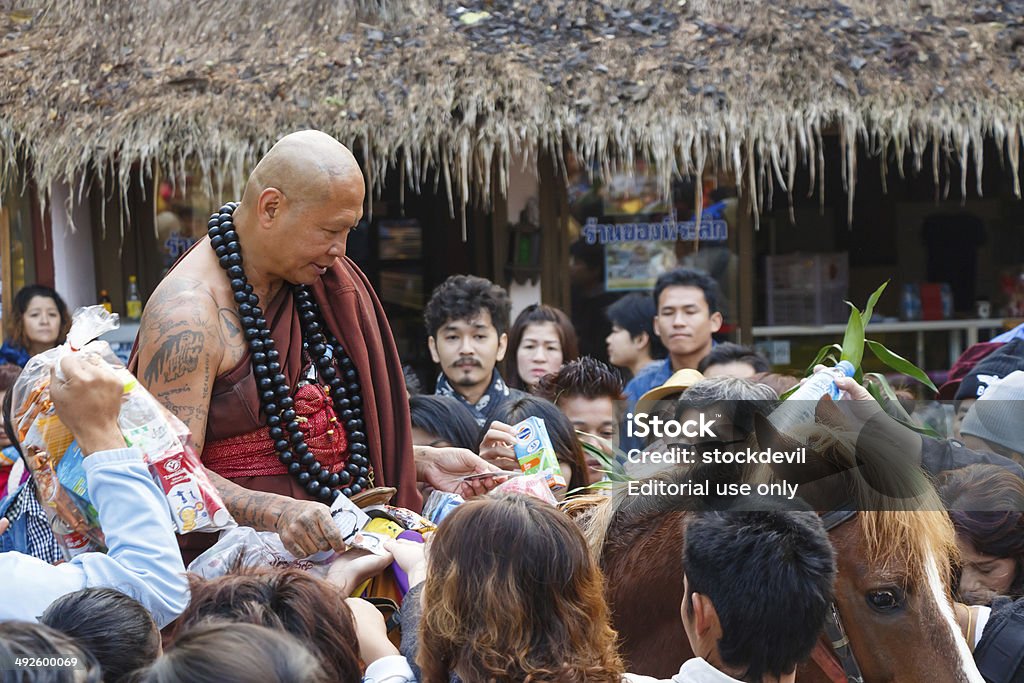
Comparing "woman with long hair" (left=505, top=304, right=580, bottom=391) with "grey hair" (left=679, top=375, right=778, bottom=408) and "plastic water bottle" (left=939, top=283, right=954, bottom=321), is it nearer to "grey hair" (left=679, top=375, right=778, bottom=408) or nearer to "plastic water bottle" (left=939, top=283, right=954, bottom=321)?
"grey hair" (left=679, top=375, right=778, bottom=408)

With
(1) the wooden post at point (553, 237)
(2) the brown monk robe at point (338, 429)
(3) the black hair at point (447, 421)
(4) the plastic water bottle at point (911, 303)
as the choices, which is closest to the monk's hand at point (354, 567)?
(2) the brown monk robe at point (338, 429)

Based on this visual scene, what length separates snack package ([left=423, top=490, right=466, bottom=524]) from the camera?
289 cm

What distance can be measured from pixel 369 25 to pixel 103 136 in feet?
5.25

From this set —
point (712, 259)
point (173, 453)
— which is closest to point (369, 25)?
point (712, 259)

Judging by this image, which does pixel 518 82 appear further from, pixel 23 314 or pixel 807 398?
pixel 807 398

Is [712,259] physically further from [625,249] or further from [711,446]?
[711,446]

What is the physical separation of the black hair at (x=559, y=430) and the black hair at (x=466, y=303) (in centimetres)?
98

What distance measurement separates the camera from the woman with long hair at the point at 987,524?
262cm

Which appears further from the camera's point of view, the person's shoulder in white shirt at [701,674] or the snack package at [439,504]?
the snack package at [439,504]

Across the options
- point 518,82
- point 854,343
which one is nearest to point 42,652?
point 854,343

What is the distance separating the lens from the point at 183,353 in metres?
2.53

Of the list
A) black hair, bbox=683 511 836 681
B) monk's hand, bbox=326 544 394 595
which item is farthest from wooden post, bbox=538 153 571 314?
black hair, bbox=683 511 836 681

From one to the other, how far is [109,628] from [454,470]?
127cm

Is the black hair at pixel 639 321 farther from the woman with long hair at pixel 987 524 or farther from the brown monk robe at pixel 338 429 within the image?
the woman with long hair at pixel 987 524
